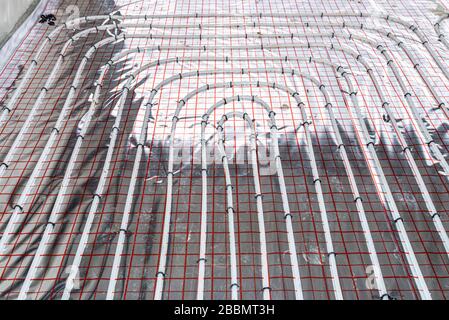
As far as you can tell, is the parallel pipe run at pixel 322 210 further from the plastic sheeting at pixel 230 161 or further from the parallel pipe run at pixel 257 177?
the parallel pipe run at pixel 257 177

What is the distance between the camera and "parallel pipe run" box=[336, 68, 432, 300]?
11.1 feet

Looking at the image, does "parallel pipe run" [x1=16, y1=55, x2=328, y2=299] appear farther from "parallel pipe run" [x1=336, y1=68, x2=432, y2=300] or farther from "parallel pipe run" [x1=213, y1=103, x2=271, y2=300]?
"parallel pipe run" [x1=336, y1=68, x2=432, y2=300]

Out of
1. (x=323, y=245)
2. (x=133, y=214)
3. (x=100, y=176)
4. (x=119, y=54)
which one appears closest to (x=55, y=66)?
(x=119, y=54)

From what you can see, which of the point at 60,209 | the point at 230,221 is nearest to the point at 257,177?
the point at 230,221

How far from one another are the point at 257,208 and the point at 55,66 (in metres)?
3.61

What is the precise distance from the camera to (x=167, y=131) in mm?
4566

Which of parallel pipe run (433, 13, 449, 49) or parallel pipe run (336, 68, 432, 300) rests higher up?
parallel pipe run (433, 13, 449, 49)

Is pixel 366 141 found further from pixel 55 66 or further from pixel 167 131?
pixel 55 66

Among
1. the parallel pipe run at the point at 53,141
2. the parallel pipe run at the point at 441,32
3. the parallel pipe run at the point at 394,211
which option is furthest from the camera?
the parallel pipe run at the point at 441,32

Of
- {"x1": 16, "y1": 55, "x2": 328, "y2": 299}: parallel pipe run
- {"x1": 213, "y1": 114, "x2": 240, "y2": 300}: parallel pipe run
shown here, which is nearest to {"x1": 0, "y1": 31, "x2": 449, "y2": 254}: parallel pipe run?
Answer: {"x1": 16, "y1": 55, "x2": 328, "y2": 299}: parallel pipe run

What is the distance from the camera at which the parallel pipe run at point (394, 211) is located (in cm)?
339

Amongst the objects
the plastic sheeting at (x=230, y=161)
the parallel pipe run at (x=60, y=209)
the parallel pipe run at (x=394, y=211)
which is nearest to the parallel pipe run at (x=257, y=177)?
the plastic sheeting at (x=230, y=161)

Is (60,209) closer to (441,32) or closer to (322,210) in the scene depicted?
(322,210)

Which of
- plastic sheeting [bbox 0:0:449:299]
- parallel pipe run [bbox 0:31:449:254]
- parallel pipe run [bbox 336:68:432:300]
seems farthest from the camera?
parallel pipe run [bbox 0:31:449:254]
